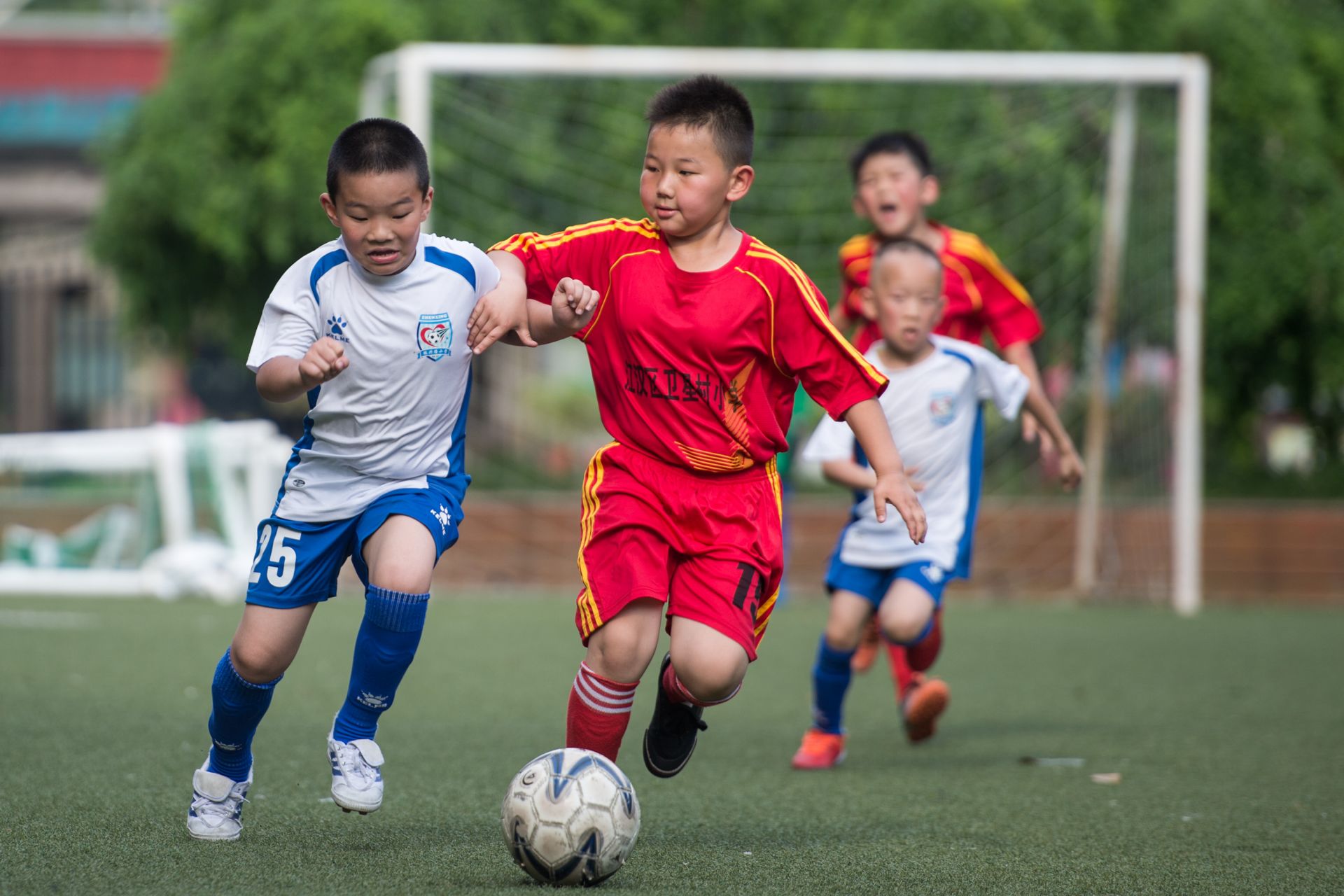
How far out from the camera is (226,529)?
1109 centimetres

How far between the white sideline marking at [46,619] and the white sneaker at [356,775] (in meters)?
5.62

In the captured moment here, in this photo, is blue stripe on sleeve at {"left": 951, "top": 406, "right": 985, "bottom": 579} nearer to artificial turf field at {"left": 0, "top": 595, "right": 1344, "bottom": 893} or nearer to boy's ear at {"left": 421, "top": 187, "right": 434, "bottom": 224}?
artificial turf field at {"left": 0, "top": 595, "right": 1344, "bottom": 893}

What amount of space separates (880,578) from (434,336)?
7.04ft

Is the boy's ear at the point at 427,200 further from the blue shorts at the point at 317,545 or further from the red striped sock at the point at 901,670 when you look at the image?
the red striped sock at the point at 901,670

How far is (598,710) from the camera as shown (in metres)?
3.58

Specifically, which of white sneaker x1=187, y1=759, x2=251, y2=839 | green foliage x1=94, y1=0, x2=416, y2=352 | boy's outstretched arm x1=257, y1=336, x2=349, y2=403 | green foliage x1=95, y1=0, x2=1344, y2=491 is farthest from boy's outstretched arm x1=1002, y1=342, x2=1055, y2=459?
green foliage x1=94, y1=0, x2=416, y2=352

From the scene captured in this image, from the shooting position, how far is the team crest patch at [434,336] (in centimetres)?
357

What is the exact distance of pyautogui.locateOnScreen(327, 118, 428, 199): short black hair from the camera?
3406 mm

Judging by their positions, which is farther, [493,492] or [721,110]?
[493,492]

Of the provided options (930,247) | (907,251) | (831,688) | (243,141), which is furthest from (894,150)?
(243,141)

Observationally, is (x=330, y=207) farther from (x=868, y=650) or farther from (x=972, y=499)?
(x=868, y=650)

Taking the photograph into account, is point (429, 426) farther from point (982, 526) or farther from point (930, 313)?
point (982, 526)

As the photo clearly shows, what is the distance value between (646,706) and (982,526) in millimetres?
5834

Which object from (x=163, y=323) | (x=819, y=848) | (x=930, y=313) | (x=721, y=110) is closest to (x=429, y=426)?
(x=721, y=110)
